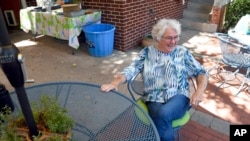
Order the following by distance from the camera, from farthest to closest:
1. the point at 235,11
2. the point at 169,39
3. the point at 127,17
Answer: the point at 235,11 → the point at 127,17 → the point at 169,39

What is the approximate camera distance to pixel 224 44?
2.69 metres

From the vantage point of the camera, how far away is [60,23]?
3.51m

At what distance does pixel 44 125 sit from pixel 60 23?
2.76 metres

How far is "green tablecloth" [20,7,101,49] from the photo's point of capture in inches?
135

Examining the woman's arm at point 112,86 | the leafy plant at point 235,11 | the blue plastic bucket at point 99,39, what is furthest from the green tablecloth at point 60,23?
the leafy plant at point 235,11

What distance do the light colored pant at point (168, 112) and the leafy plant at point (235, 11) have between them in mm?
4250

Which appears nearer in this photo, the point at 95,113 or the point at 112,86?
the point at 112,86

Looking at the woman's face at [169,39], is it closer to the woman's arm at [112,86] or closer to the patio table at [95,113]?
the woman's arm at [112,86]

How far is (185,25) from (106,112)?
4.33 metres

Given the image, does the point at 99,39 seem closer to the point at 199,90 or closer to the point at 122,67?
the point at 122,67

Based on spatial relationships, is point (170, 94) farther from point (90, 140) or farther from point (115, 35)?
point (115, 35)

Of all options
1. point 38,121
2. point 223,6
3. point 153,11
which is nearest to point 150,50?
point 38,121

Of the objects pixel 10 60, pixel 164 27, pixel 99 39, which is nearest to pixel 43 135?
pixel 10 60

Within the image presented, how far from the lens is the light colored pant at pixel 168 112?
1.44 meters
